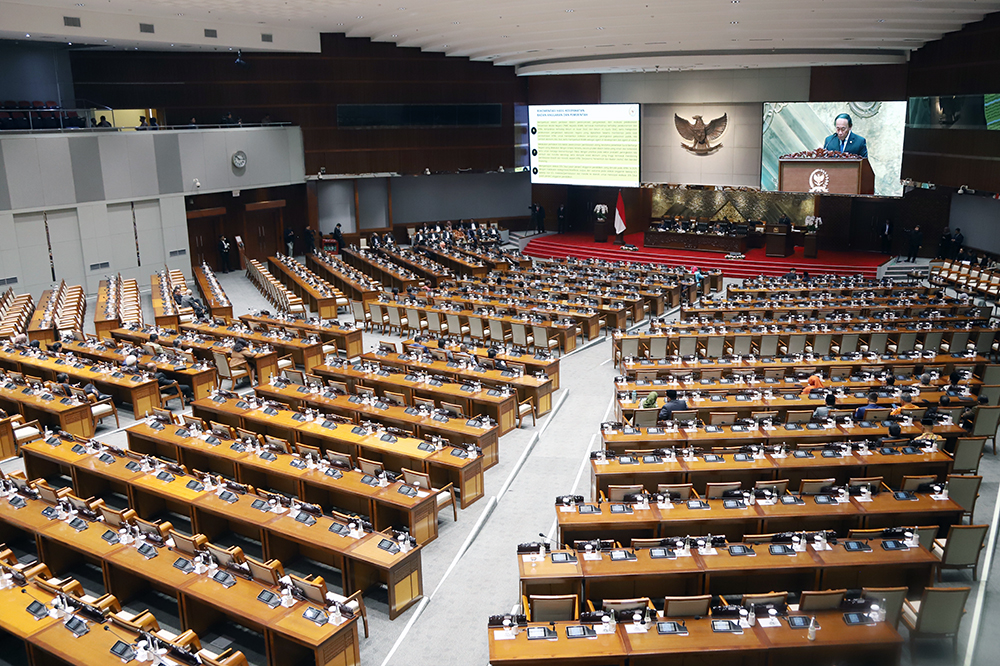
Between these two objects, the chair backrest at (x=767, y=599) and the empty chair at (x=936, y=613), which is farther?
the empty chair at (x=936, y=613)

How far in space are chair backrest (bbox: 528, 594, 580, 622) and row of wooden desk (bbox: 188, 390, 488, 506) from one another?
2296mm

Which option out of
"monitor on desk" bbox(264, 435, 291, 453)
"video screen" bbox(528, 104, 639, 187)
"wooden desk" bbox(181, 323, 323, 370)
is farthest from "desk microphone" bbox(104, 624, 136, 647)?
"video screen" bbox(528, 104, 639, 187)

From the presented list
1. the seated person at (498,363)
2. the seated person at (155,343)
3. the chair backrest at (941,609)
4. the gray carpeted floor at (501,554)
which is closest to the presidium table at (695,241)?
the gray carpeted floor at (501,554)

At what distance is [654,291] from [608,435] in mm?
11056

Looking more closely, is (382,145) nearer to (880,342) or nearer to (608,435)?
(880,342)

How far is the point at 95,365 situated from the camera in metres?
14.7

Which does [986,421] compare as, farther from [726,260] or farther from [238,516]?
[726,260]

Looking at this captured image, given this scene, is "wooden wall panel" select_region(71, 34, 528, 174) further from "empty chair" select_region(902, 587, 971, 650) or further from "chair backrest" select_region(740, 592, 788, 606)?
"empty chair" select_region(902, 587, 971, 650)

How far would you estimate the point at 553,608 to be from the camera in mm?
7195

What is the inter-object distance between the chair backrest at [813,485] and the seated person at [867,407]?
82.2 inches

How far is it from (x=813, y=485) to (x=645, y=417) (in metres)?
2.99

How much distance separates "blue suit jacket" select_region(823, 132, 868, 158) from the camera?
88.1 ft

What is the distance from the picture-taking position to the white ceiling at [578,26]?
19.7 meters

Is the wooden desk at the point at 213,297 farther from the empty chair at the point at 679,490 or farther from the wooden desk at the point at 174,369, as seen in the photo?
the empty chair at the point at 679,490
